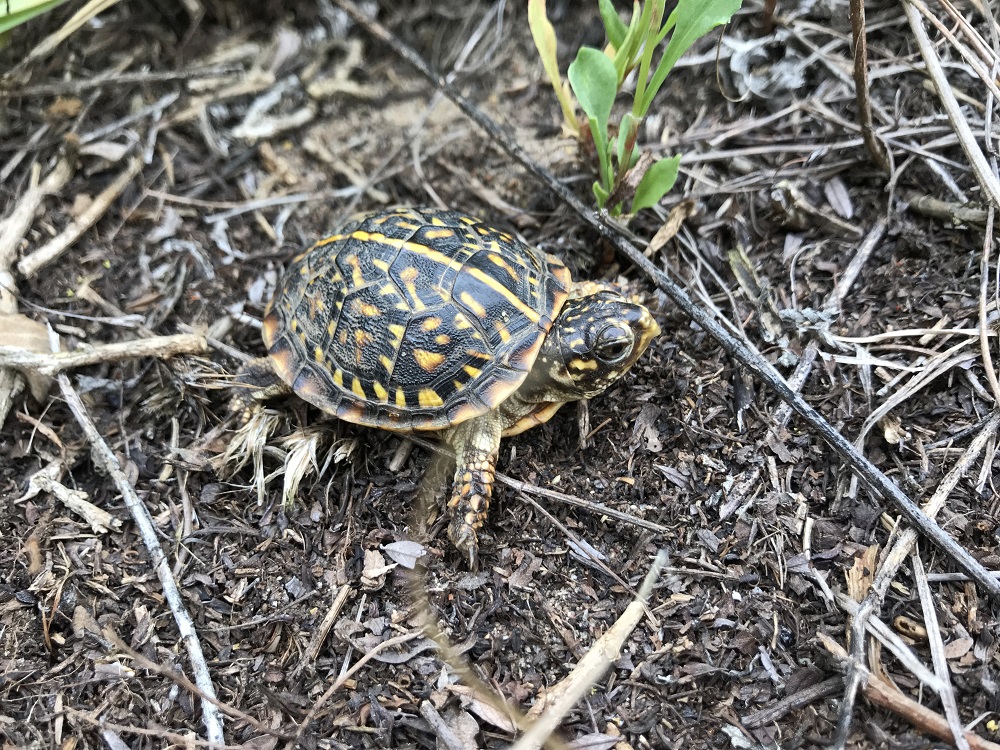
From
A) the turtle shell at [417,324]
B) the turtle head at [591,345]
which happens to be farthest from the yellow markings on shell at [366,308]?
the turtle head at [591,345]

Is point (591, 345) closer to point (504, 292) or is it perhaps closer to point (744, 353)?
point (504, 292)

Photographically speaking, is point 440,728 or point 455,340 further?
point 455,340

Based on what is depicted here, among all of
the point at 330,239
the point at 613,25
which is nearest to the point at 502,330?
the point at 330,239

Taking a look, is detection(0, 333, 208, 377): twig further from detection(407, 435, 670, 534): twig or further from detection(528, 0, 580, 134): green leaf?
detection(528, 0, 580, 134): green leaf

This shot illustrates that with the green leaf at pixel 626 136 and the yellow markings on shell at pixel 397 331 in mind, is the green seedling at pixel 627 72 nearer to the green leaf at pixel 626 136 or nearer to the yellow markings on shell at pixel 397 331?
the green leaf at pixel 626 136

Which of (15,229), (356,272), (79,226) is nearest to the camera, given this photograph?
(356,272)

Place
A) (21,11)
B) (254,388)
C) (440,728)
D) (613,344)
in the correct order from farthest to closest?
(21,11)
(254,388)
(613,344)
(440,728)

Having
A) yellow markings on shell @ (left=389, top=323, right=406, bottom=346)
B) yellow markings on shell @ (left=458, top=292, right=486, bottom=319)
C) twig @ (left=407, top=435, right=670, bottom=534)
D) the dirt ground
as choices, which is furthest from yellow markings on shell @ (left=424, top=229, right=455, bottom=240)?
twig @ (left=407, top=435, right=670, bottom=534)

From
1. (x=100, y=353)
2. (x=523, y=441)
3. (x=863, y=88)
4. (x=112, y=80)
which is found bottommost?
→ (x=523, y=441)
